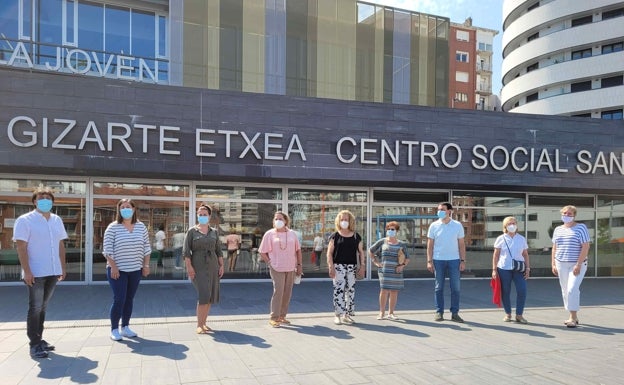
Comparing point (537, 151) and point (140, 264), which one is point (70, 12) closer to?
point (140, 264)

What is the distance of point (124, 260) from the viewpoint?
18.8 ft

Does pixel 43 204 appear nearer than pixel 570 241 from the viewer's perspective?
Yes

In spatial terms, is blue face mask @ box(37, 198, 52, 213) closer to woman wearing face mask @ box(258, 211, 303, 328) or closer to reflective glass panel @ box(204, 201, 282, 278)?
woman wearing face mask @ box(258, 211, 303, 328)

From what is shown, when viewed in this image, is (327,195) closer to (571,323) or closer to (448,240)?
(448,240)

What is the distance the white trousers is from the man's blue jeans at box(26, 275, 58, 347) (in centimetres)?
695

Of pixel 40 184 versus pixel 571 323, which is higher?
pixel 40 184

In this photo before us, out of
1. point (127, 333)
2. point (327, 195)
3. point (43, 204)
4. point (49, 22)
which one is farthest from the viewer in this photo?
point (49, 22)

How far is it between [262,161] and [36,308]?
5.96m

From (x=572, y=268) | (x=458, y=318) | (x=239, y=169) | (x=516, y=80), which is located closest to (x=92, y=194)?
(x=239, y=169)

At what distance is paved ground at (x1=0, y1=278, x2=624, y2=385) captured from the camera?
4586 mm

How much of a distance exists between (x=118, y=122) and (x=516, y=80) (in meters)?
39.4

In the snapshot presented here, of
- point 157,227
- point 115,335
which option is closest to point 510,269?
point 115,335

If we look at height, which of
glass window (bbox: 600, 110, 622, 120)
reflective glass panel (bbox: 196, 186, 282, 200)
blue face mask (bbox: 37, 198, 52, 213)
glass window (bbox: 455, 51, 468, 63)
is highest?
glass window (bbox: 455, 51, 468, 63)

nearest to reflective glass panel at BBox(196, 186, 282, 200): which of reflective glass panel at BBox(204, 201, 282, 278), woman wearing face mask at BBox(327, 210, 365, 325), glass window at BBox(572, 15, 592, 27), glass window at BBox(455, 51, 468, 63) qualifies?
reflective glass panel at BBox(204, 201, 282, 278)
